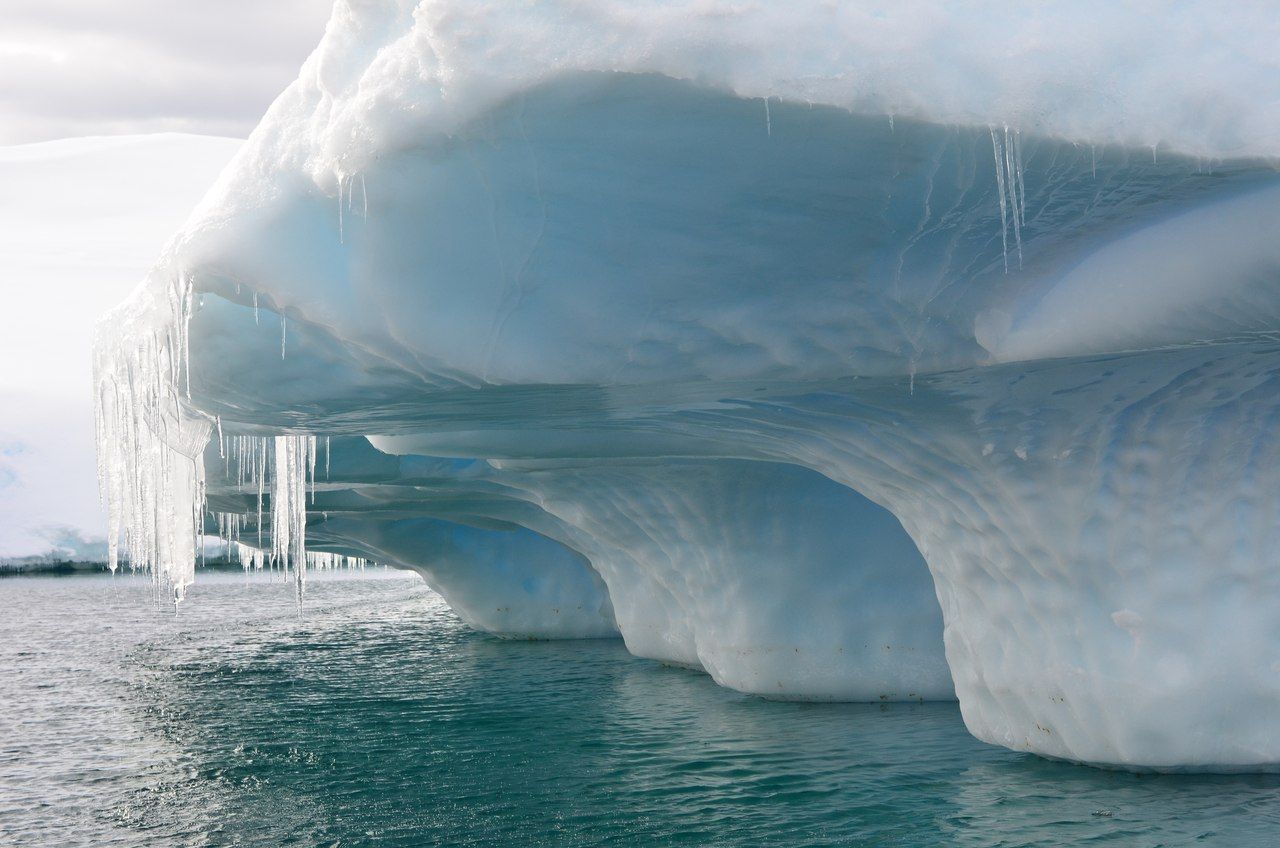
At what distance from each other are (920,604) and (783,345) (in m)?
4.80

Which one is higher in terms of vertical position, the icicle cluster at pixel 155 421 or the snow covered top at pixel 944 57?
the snow covered top at pixel 944 57

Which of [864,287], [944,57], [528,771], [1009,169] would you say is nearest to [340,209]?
[864,287]

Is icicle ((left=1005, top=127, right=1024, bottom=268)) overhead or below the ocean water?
overhead

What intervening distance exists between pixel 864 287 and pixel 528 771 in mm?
4021

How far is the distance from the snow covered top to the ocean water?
2967 millimetres

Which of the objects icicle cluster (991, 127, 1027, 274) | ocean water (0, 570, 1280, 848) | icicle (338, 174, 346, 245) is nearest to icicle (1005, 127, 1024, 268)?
icicle cluster (991, 127, 1027, 274)

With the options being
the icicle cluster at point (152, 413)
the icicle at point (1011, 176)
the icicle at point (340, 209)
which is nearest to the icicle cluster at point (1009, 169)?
the icicle at point (1011, 176)

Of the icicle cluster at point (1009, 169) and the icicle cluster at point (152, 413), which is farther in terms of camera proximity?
the icicle cluster at point (152, 413)

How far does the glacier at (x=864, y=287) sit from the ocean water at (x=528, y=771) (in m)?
0.75

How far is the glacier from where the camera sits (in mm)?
4453

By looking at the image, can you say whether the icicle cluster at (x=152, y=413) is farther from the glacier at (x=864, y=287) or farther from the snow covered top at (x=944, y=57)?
the snow covered top at (x=944, y=57)

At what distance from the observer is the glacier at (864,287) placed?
4453 millimetres

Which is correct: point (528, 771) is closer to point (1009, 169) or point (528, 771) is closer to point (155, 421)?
point (155, 421)

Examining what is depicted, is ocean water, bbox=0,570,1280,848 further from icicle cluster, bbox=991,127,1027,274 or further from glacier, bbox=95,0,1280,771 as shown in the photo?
icicle cluster, bbox=991,127,1027,274
